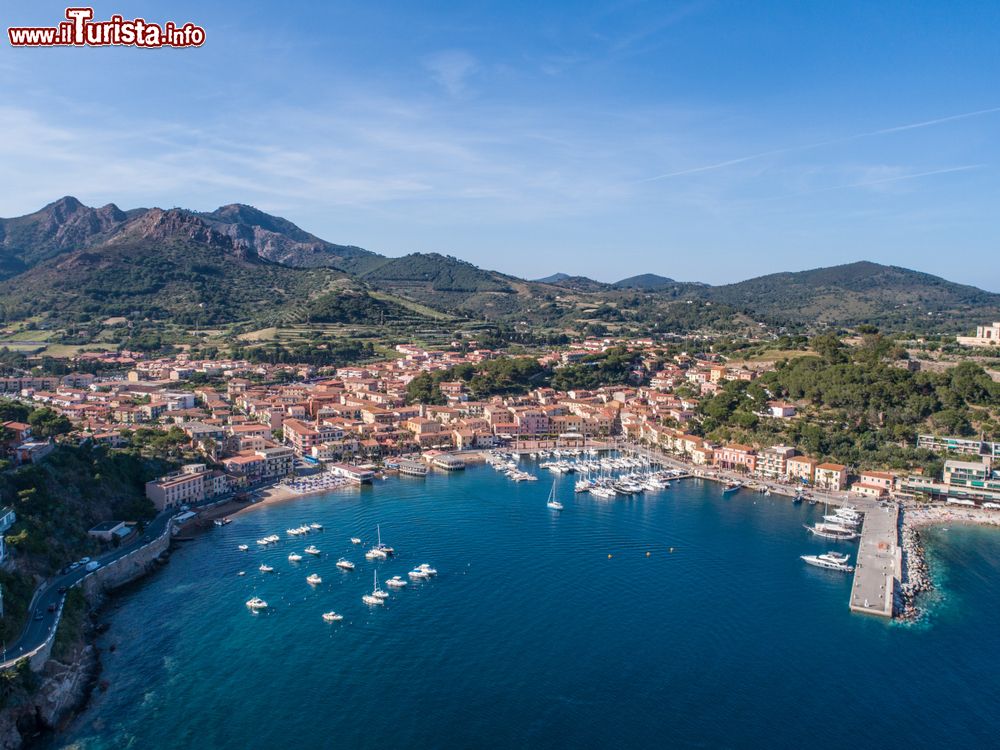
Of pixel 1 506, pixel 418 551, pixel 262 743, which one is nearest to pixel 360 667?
pixel 262 743

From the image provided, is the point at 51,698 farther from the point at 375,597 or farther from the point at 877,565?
the point at 877,565

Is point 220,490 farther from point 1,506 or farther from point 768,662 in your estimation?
point 768,662

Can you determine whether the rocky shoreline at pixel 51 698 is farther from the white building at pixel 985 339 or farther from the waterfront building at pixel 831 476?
the white building at pixel 985 339

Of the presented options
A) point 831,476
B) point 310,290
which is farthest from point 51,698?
point 310,290

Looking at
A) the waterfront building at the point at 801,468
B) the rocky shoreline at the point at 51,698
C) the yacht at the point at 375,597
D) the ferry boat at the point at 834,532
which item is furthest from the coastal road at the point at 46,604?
the waterfront building at the point at 801,468

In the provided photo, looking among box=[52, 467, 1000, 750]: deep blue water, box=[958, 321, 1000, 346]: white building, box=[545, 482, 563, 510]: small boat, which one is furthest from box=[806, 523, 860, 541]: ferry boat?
box=[958, 321, 1000, 346]: white building

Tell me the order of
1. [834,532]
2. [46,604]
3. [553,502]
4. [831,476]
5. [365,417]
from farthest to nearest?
[365,417]
[831,476]
[553,502]
[834,532]
[46,604]
